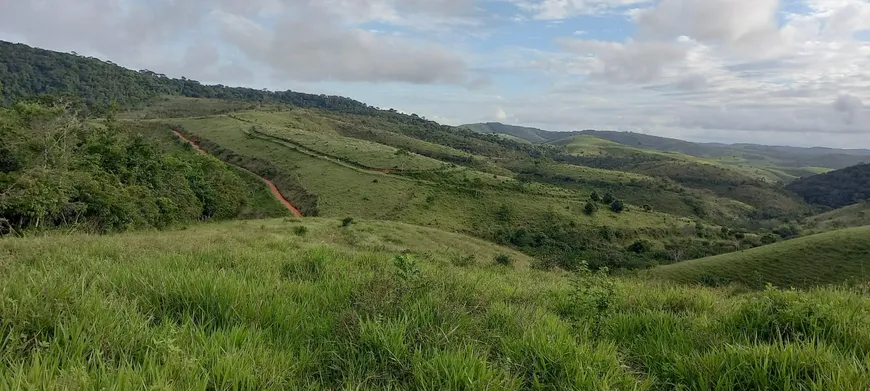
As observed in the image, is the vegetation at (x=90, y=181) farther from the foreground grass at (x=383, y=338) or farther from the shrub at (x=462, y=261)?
the foreground grass at (x=383, y=338)

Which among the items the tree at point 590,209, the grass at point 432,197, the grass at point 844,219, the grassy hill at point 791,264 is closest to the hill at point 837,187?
the grass at point 844,219

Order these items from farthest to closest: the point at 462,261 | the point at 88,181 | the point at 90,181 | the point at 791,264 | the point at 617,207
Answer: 1. the point at 617,207
2. the point at 791,264
3. the point at 90,181
4. the point at 88,181
5. the point at 462,261

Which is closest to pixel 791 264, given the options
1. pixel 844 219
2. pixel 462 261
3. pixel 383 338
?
pixel 462 261

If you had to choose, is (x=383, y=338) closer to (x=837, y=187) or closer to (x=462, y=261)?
(x=462, y=261)

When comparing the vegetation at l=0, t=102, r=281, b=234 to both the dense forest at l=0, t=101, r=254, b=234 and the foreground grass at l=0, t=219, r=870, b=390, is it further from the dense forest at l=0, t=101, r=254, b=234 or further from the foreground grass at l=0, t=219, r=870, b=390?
the foreground grass at l=0, t=219, r=870, b=390

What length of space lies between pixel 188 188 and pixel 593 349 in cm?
5519

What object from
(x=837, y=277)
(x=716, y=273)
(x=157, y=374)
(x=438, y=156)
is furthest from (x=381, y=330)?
(x=438, y=156)

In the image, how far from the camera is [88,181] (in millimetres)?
34531

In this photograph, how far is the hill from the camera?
526 feet

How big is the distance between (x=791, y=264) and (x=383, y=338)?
4721cm

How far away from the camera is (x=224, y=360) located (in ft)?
10.5

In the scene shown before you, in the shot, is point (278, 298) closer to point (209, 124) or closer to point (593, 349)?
point (593, 349)

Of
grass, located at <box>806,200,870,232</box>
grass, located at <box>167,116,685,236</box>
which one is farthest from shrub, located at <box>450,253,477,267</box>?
grass, located at <box>806,200,870,232</box>

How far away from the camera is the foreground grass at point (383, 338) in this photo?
3217 mm
